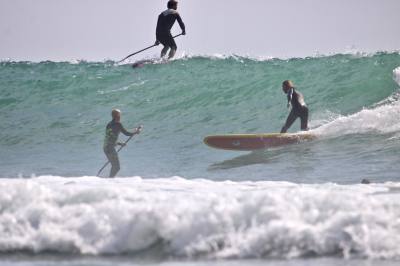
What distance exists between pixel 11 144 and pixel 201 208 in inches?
444

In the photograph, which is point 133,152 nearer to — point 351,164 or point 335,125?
point 335,125

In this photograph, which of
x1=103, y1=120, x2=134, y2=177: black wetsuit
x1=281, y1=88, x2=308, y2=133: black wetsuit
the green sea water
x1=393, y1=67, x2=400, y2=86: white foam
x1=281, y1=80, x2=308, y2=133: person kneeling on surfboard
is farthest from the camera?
x1=393, y1=67, x2=400, y2=86: white foam

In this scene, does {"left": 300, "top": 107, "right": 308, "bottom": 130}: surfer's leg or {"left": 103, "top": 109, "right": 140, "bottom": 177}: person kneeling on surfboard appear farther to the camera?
{"left": 300, "top": 107, "right": 308, "bottom": 130}: surfer's leg

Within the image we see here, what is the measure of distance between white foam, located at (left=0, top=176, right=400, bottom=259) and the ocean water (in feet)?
0.03

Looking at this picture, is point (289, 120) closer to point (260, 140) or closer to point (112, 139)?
point (260, 140)

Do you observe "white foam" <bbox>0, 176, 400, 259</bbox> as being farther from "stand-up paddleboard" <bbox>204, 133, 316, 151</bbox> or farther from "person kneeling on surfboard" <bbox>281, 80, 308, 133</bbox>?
"stand-up paddleboard" <bbox>204, 133, 316, 151</bbox>

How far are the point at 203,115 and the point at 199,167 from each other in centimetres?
Result: 413

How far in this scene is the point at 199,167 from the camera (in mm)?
13617

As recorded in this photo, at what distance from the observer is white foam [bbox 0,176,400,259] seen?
6188 millimetres

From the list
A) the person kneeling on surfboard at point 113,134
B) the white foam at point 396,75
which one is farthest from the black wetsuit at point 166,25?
the person kneeling on surfboard at point 113,134

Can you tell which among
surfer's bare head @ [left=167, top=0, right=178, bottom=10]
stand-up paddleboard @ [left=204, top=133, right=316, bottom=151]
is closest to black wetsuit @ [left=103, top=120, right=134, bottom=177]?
stand-up paddleboard @ [left=204, top=133, right=316, bottom=151]

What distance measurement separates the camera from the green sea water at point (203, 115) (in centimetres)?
1283

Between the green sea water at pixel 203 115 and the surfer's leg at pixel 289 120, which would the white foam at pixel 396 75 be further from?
the surfer's leg at pixel 289 120

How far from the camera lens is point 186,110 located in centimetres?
1823
